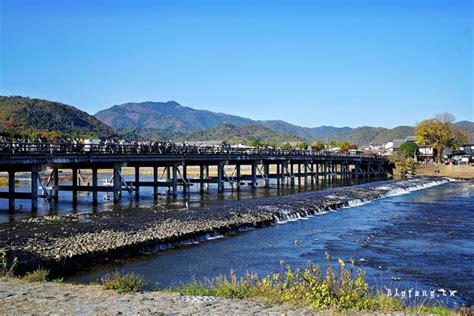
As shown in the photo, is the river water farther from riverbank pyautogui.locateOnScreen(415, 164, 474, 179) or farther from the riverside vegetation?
riverbank pyautogui.locateOnScreen(415, 164, 474, 179)

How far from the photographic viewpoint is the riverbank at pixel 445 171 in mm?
97500

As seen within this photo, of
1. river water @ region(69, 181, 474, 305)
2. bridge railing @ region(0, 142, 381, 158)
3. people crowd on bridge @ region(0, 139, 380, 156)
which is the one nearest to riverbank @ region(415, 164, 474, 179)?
bridge railing @ region(0, 142, 381, 158)

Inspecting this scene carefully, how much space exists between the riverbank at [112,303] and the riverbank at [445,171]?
304 ft

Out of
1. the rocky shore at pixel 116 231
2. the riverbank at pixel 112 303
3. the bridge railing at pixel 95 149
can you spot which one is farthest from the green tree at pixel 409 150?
the riverbank at pixel 112 303

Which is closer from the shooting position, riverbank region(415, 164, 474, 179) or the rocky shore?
the rocky shore

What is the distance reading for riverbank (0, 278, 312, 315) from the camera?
35.3 feet

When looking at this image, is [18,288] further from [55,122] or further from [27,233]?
[55,122]

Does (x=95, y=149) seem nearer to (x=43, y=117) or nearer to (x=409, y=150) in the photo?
(x=409, y=150)

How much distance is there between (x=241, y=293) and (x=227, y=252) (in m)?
9.95

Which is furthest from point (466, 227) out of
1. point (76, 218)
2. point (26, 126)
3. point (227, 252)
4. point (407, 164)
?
point (26, 126)

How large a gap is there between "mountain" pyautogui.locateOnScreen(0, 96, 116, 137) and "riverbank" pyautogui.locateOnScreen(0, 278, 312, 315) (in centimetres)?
13376

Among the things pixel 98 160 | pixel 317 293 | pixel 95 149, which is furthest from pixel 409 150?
pixel 317 293

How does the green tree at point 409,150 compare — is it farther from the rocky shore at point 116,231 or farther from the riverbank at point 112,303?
the riverbank at point 112,303

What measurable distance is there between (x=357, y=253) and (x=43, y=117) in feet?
518
